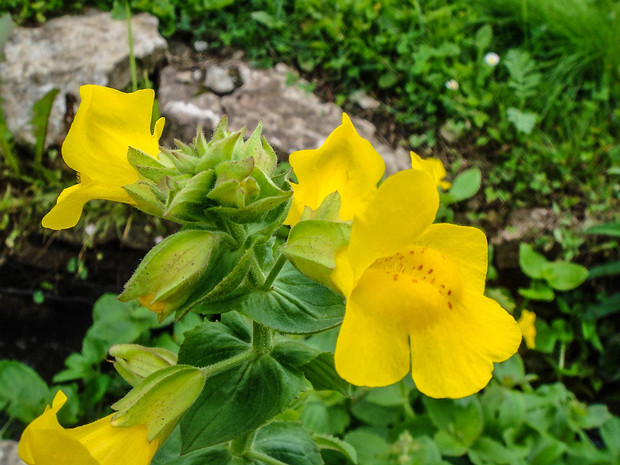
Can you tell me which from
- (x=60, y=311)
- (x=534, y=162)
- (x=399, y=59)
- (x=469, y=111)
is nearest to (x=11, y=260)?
(x=60, y=311)

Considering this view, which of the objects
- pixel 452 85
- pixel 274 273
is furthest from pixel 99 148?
pixel 452 85

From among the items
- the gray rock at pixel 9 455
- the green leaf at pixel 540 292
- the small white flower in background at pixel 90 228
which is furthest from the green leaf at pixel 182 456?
the green leaf at pixel 540 292

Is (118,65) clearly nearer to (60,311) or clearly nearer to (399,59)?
(60,311)

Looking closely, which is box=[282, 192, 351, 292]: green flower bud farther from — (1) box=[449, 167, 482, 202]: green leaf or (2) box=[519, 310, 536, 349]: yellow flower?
(2) box=[519, 310, 536, 349]: yellow flower

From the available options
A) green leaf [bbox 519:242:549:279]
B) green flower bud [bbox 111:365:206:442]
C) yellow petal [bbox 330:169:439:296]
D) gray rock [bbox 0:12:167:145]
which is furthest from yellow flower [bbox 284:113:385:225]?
gray rock [bbox 0:12:167:145]

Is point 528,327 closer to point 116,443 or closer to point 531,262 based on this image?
point 531,262

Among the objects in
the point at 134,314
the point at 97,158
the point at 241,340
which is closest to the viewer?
the point at 97,158

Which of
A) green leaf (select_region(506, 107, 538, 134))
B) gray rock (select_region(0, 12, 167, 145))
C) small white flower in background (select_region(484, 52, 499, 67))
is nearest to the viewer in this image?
gray rock (select_region(0, 12, 167, 145))

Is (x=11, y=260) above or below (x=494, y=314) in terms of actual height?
below
